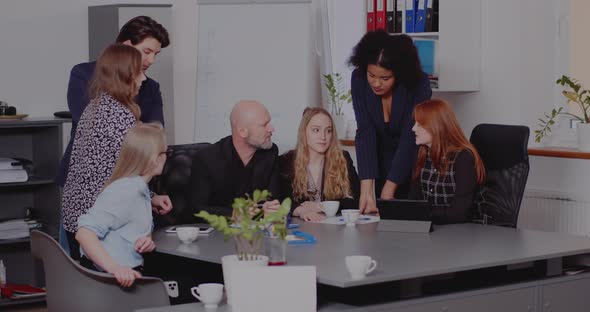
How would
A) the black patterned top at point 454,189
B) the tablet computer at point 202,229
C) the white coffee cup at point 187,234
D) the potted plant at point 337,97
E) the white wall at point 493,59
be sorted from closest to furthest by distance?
the white coffee cup at point 187,234 < the tablet computer at point 202,229 < the black patterned top at point 454,189 < the white wall at point 493,59 < the potted plant at point 337,97

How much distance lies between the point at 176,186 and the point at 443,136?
1219 millimetres

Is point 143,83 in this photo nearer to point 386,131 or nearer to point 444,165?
point 386,131

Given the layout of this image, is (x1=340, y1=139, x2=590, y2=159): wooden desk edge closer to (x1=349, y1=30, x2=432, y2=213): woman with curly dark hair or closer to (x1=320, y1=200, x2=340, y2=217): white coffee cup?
(x1=349, y1=30, x2=432, y2=213): woman with curly dark hair

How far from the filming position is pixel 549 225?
534 centimetres

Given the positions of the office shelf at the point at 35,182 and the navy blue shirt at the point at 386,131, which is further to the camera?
the office shelf at the point at 35,182

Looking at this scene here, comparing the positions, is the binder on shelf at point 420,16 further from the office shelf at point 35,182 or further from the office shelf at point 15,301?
the office shelf at point 15,301

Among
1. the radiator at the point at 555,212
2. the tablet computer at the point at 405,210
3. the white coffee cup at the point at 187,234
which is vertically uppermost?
the tablet computer at the point at 405,210

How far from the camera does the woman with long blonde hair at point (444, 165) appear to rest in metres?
4.10

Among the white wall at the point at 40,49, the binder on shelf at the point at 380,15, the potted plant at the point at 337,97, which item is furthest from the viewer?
the potted plant at the point at 337,97

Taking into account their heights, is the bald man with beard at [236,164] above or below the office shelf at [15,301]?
above

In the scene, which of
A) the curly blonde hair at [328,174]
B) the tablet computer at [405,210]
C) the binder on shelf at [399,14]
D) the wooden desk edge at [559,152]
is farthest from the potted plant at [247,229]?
the binder on shelf at [399,14]

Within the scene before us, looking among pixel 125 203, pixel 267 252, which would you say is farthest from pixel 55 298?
pixel 267 252

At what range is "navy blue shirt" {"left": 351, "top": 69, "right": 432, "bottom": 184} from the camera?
4.55 m

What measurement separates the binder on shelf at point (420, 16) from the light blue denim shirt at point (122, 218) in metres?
3.07
